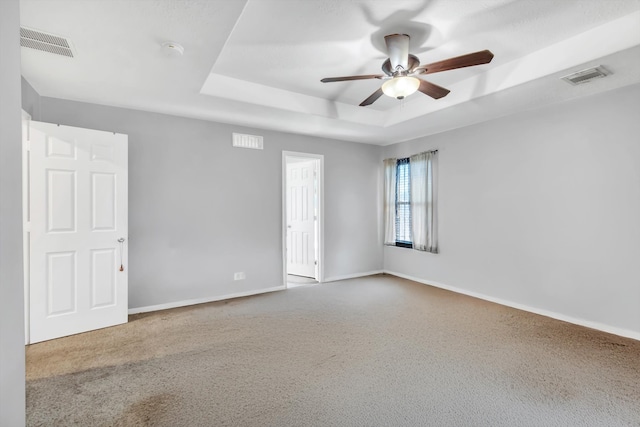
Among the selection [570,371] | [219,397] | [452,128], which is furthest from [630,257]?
[219,397]

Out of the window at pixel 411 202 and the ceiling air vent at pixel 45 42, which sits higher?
the ceiling air vent at pixel 45 42

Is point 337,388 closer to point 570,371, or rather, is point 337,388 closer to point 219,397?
point 219,397

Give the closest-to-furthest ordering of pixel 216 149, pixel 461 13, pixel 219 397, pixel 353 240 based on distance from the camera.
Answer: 1. pixel 219 397
2. pixel 461 13
3. pixel 216 149
4. pixel 353 240

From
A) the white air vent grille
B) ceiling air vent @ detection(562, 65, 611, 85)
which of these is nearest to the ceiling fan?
ceiling air vent @ detection(562, 65, 611, 85)

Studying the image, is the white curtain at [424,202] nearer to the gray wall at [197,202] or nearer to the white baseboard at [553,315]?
the white baseboard at [553,315]

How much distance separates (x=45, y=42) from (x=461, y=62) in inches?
122

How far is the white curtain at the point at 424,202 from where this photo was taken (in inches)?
194

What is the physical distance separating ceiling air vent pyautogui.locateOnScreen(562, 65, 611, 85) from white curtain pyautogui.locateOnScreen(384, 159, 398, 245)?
286 cm

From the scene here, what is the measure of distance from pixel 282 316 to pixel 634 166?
3.98 metres

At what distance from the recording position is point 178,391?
2145 mm

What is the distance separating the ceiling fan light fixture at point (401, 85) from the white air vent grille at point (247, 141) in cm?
238

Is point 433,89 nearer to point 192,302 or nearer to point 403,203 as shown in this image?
point 403,203

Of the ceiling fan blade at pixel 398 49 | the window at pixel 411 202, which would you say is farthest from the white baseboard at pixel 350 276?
the ceiling fan blade at pixel 398 49

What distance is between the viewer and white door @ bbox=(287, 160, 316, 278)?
17.7ft
